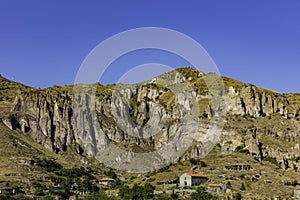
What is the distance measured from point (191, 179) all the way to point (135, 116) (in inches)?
2865

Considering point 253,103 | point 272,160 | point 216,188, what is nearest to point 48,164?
point 216,188

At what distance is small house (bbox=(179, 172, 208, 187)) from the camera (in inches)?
A: 4304

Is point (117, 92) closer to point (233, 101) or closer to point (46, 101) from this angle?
point (46, 101)

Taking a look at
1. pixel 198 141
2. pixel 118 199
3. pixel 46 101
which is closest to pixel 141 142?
pixel 198 141

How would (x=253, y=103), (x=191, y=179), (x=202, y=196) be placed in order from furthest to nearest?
1. (x=253, y=103)
2. (x=191, y=179)
3. (x=202, y=196)

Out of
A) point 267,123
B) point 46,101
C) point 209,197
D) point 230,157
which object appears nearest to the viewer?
point 209,197

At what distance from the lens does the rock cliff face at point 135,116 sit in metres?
156

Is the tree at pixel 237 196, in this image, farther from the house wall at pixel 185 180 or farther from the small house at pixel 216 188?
the house wall at pixel 185 180

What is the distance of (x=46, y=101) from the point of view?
17350 cm

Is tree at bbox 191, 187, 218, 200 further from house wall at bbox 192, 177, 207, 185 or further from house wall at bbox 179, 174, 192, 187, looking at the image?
house wall at bbox 179, 174, 192, 187

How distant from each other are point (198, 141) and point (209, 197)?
4914cm

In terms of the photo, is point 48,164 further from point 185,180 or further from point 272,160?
point 272,160

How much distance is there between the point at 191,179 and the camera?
109m

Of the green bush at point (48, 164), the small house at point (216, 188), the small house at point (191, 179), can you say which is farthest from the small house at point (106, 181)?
the small house at point (216, 188)
